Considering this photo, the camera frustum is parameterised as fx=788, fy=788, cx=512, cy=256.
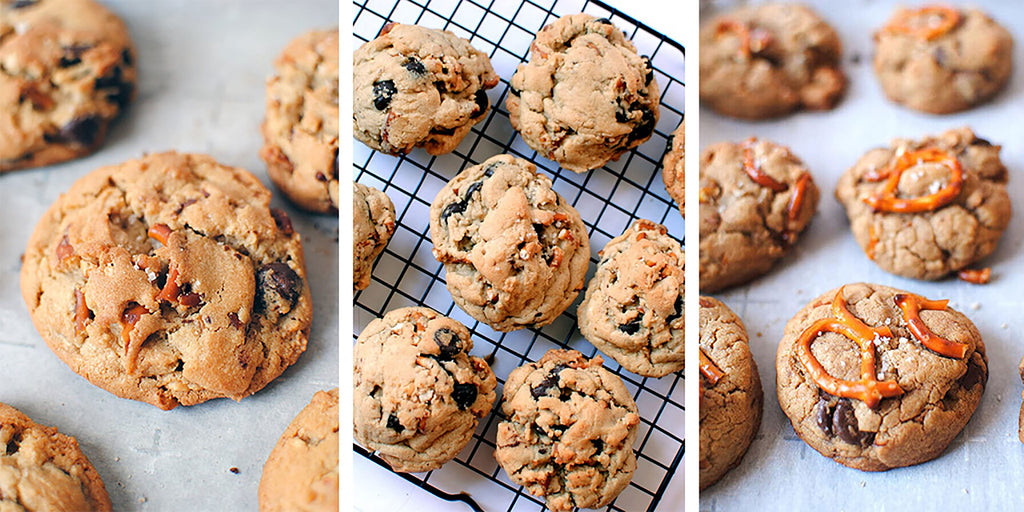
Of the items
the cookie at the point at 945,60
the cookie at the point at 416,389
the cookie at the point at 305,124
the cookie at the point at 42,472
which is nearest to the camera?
the cookie at the point at 416,389

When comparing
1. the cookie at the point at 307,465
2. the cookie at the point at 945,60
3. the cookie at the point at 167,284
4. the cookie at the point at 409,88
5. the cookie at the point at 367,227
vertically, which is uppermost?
the cookie at the point at 945,60

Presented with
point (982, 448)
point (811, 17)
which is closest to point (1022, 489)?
point (982, 448)

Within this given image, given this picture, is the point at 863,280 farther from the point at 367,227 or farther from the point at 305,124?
the point at 305,124

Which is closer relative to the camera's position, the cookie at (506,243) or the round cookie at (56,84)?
the cookie at (506,243)

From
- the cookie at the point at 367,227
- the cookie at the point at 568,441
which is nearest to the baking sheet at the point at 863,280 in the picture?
the cookie at the point at 568,441

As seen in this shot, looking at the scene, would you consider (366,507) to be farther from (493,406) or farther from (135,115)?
(135,115)

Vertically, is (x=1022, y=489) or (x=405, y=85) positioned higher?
(x=405, y=85)

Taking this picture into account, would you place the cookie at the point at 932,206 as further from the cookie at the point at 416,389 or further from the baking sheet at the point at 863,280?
the cookie at the point at 416,389
